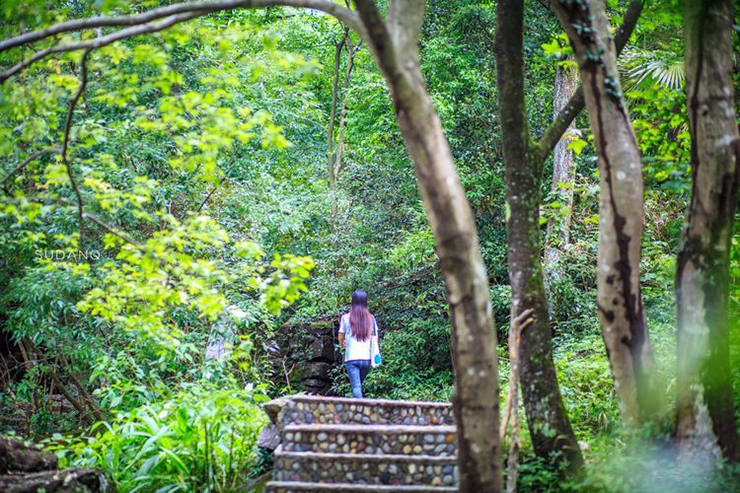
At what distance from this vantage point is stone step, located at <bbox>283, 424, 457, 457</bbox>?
21.4 feet

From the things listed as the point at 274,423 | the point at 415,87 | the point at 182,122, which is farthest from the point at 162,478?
the point at 415,87

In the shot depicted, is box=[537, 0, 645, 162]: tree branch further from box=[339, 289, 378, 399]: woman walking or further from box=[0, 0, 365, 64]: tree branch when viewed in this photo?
box=[339, 289, 378, 399]: woman walking

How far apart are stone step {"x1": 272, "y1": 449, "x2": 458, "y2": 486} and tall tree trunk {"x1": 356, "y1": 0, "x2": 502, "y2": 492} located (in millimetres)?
1932

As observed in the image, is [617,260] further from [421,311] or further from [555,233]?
[421,311]

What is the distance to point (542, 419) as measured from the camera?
5.80 m

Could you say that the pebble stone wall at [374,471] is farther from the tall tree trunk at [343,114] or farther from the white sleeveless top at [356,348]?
the tall tree trunk at [343,114]

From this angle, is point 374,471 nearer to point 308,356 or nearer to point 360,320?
point 360,320

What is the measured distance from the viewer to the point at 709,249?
5000 mm

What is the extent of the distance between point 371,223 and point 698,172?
362 inches

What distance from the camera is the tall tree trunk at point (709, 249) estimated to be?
4.98 metres

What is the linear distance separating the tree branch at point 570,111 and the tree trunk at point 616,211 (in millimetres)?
846

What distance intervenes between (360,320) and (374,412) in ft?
5.72

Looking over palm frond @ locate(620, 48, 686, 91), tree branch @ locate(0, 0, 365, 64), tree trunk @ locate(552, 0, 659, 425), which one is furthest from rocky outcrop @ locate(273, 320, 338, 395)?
tree branch @ locate(0, 0, 365, 64)

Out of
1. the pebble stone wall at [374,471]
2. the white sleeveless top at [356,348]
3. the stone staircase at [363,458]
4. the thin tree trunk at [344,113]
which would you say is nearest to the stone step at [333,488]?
the stone staircase at [363,458]
